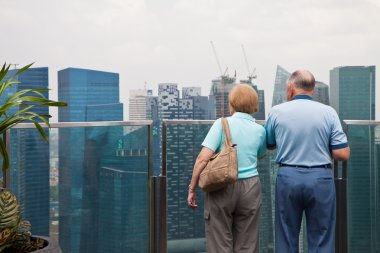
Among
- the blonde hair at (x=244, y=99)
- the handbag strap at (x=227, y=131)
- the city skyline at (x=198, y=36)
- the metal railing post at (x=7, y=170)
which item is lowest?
the metal railing post at (x=7, y=170)

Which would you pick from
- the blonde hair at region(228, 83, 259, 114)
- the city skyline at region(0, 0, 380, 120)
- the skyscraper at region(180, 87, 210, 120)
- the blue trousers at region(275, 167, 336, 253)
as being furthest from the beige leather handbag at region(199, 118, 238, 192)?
the city skyline at region(0, 0, 380, 120)

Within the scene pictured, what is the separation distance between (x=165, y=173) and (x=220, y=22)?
89.2 ft

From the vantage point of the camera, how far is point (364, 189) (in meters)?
3.61

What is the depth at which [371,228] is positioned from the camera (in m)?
3.61

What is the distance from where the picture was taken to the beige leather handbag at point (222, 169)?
8.64 feet

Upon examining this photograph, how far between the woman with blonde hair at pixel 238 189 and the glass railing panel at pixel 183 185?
64 centimetres

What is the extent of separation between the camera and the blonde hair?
2773 mm

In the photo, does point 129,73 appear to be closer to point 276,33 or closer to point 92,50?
point 92,50

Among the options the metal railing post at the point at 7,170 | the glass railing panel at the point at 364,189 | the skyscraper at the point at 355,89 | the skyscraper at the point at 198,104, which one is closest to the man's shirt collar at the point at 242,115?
the glass railing panel at the point at 364,189

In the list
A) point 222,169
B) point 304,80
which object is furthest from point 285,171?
point 304,80

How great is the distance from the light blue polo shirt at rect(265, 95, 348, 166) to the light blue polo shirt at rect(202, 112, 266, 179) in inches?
4.4

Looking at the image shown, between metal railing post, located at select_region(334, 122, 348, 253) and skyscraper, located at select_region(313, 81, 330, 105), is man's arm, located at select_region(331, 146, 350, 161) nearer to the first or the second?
skyscraper, located at select_region(313, 81, 330, 105)

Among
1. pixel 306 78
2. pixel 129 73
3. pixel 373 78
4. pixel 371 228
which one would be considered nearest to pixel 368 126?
pixel 371 228

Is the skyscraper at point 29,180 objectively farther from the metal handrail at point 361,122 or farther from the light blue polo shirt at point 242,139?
the metal handrail at point 361,122
